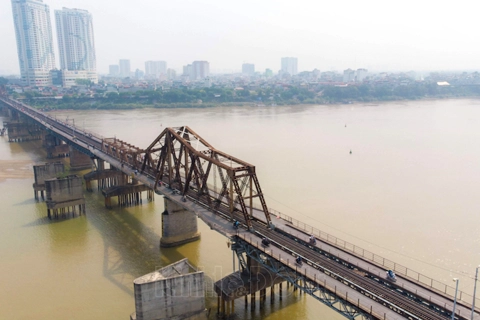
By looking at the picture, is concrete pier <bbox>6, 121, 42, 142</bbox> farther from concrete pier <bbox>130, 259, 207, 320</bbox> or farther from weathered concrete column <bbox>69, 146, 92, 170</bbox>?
concrete pier <bbox>130, 259, 207, 320</bbox>

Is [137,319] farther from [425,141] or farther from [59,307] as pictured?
[425,141]

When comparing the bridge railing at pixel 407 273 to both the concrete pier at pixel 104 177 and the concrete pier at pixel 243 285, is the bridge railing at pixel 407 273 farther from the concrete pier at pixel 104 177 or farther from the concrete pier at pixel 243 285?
the concrete pier at pixel 104 177

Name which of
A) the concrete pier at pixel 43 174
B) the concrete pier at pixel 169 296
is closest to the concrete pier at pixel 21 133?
the concrete pier at pixel 43 174

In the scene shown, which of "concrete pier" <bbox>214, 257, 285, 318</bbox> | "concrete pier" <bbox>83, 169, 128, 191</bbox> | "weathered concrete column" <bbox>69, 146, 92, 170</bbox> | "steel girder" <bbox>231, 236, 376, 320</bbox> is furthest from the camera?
"weathered concrete column" <bbox>69, 146, 92, 170</bbox>

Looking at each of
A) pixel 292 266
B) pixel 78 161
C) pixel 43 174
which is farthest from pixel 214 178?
pixel 78 161

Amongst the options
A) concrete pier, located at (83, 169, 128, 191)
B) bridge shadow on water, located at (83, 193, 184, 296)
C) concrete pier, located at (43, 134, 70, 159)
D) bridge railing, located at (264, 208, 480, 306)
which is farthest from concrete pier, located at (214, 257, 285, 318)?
concrete pier, located at (43, 134, 70, 159)

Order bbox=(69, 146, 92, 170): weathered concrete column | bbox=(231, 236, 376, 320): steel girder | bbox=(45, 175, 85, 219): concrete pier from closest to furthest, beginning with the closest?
bbox=(231, 236, 376, 320): steel girder → bbox=(45, 175, 85, 219): concrete pier → bbox=(69, 146, 92, 170): weathered concrete column

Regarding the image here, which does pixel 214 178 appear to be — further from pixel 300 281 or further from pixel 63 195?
pixel 63 195
